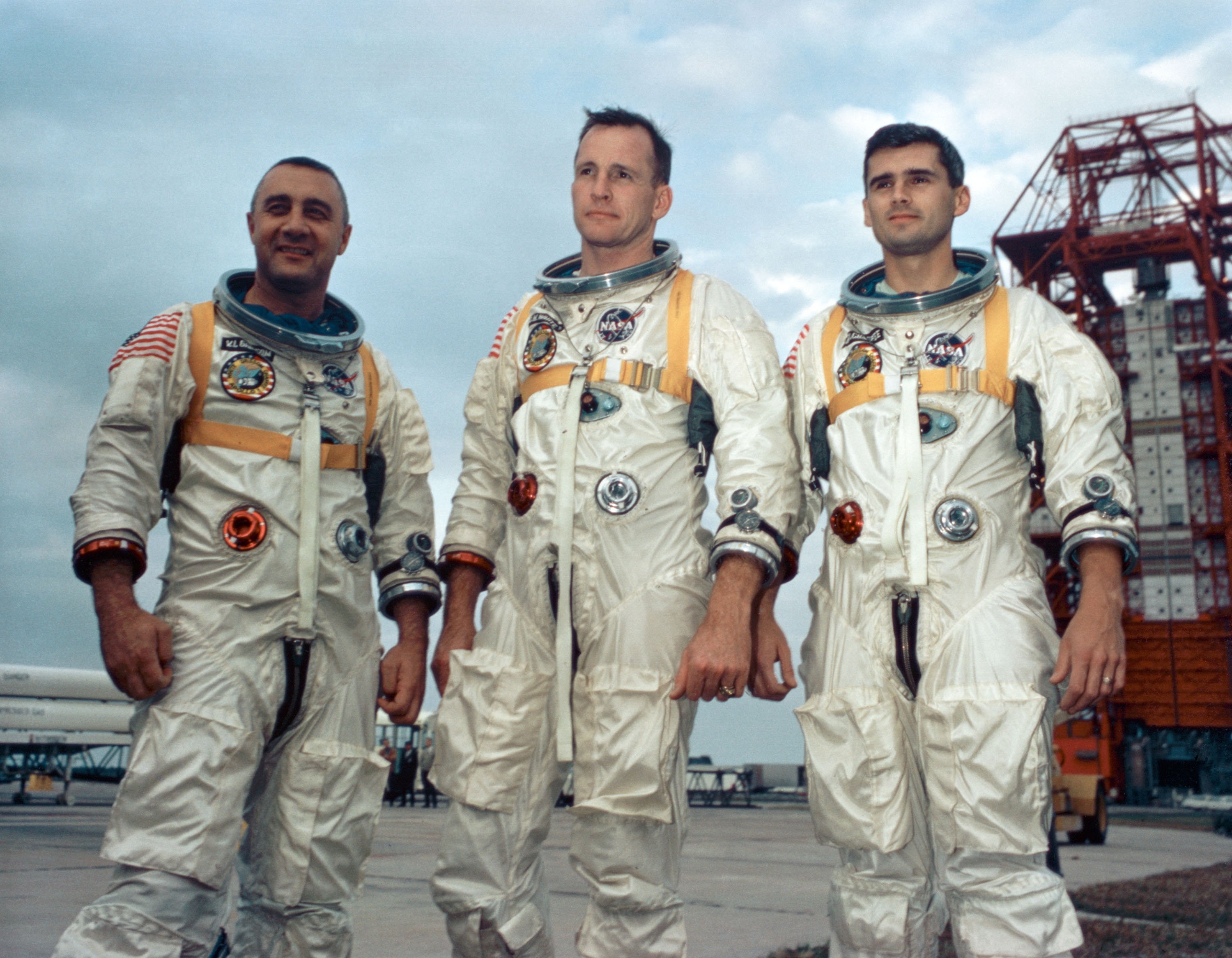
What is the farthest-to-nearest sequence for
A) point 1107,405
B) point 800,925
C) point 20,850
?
1. point 20,850
2. point 800,925
3. point 1107,405

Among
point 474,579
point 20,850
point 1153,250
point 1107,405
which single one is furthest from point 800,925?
point 1153,250

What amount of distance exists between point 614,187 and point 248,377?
1.23m

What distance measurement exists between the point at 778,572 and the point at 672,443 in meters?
0.47

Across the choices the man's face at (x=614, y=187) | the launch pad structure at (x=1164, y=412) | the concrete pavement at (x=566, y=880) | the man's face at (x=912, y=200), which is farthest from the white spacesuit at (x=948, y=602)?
the launch pad structure at (x=1164, y=412)

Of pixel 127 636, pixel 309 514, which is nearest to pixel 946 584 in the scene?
pixel 309 514

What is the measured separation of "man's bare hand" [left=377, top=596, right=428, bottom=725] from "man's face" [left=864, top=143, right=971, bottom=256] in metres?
1.83

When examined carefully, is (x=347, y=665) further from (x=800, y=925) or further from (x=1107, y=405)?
(x=800, y=925)

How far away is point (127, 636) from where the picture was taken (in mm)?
2828

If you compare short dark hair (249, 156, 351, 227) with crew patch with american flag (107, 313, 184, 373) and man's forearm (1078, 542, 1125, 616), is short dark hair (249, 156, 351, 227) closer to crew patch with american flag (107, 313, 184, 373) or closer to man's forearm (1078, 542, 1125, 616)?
crew patch with american flag (107, 313, 184, 373)

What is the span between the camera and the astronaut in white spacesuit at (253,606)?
2.77 meters

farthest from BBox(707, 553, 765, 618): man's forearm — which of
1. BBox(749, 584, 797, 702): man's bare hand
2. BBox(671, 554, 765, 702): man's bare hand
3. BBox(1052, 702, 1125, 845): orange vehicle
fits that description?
BBox(1052, 702, 1125, 845): orange vehicle

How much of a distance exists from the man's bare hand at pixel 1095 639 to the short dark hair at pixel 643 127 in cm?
171

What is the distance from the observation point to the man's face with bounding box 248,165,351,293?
339 centimetres

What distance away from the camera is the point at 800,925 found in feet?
18.4
